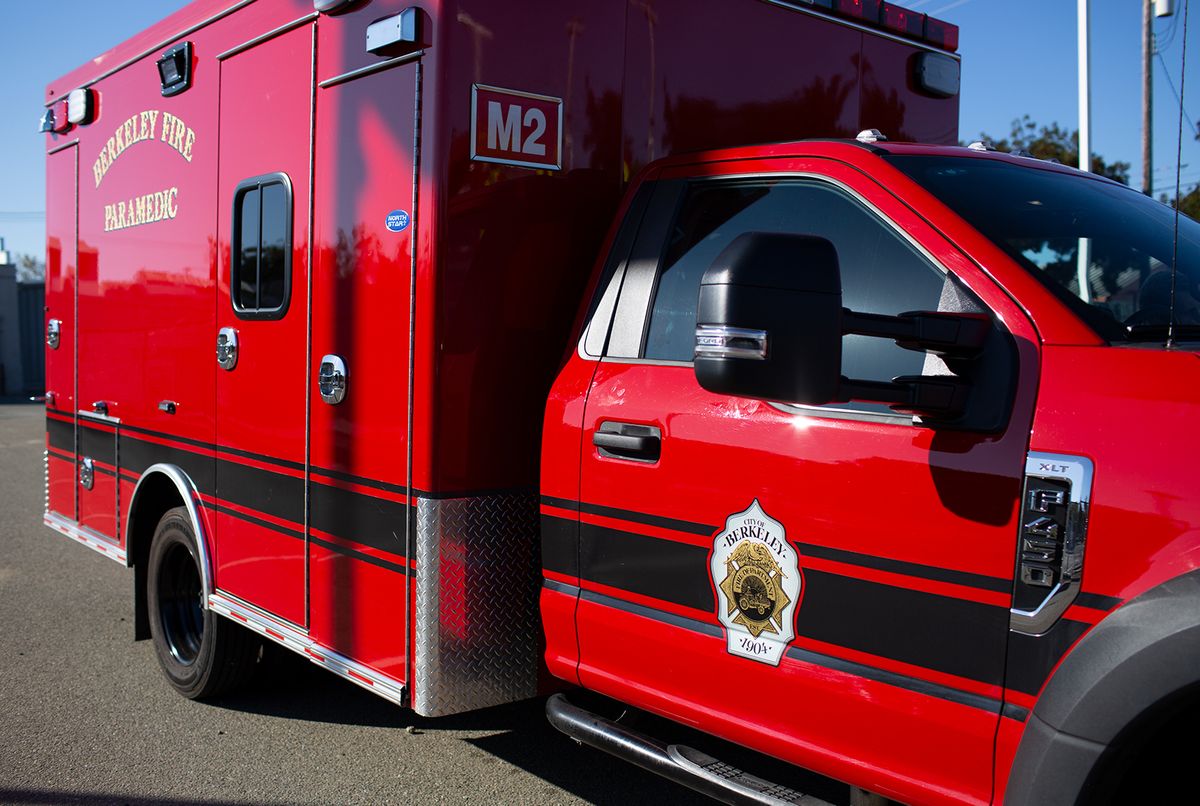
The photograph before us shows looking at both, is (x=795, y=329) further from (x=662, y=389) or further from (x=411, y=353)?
(x=411, y=353)

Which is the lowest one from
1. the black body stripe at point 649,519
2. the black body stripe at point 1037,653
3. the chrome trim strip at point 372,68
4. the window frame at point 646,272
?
the black body stripe at point 1037,653

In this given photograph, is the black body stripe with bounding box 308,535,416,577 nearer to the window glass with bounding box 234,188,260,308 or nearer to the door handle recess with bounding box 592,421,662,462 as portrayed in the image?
the door handle recess with bounding box 592,421,662,462

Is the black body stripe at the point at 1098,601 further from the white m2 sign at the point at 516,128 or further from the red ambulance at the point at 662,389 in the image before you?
the white m2 sign at the point at 516,128

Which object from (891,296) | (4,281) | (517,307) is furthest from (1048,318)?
(4,281)

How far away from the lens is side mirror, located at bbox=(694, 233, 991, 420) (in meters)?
2.23

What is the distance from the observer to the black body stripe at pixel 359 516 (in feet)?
11.9

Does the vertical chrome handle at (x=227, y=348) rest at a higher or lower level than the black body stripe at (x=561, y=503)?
higher

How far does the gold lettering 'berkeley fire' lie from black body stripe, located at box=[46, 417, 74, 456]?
1.41m

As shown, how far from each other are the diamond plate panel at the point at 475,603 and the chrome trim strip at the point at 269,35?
6.18 feet

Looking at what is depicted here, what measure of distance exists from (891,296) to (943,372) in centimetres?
34

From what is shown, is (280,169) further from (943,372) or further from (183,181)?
(943,372)

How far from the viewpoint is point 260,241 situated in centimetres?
446

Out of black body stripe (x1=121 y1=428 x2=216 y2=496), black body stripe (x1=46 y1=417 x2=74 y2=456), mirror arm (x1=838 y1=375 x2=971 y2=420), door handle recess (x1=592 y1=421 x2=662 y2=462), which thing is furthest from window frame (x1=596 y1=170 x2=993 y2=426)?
black body stripe (x1=46 y1=417 x2=74 y2=456)

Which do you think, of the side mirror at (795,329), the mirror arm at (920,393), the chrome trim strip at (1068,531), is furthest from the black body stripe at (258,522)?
the chrome trim strip at (1068,531)
